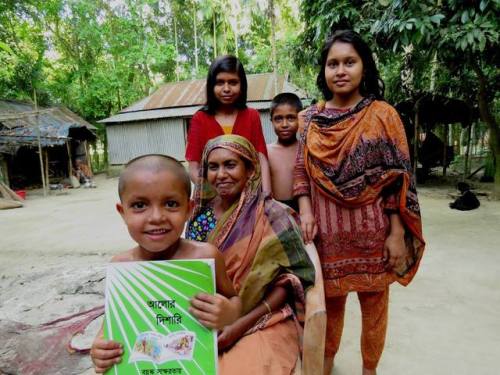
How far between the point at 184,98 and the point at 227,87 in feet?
48.0

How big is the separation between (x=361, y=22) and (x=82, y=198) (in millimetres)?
9595

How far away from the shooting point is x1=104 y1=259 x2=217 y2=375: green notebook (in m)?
1.00

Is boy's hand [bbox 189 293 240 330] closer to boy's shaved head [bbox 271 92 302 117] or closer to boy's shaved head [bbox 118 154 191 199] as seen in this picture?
boy's shaved head [bbox 118 154 191 199]

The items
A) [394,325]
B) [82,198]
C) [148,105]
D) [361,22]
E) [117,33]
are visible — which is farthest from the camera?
[117,33]

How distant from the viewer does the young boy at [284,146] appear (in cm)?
222

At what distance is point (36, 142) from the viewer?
40.5 feet

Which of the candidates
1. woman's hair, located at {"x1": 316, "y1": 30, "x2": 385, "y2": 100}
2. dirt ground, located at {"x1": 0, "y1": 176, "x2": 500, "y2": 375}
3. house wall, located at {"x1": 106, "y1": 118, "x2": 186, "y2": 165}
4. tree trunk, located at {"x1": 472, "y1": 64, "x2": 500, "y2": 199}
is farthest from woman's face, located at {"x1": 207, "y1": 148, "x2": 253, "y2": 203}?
house wall, located at {"x1": 106, "y1": 118, "x2": 186, "y2": 165}

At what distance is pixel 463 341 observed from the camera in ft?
8.37

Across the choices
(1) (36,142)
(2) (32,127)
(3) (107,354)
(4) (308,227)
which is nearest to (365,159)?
(4) (308,227)

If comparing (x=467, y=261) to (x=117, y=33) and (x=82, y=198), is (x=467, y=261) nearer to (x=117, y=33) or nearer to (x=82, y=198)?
(x=82, y=198)

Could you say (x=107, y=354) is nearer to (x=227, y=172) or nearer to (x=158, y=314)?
(x=158, y=314)

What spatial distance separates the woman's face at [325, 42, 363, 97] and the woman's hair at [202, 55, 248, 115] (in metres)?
0.66

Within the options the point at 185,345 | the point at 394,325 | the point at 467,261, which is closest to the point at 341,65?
the point at 185,345

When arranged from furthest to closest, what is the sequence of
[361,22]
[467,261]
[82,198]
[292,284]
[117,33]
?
[117,33], [82,198], [361,22], [467,261], [292,284]
